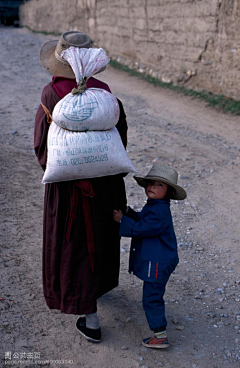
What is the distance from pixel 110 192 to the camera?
2254 millimetres

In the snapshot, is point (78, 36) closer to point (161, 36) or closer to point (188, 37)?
point (188, 37)

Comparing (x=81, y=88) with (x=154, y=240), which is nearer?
(x=81, y=88)

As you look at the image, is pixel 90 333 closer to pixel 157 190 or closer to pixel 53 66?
pixel 157 190

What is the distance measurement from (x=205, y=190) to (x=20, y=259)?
221 cm

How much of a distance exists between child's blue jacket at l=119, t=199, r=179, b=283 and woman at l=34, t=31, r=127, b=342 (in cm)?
18

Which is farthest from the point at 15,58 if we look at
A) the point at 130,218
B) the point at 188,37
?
the point at 130,218

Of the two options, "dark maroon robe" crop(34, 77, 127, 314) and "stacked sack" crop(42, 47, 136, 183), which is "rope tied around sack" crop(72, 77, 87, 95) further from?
"dark maroon robe" crop(34, 77, 127, 314)

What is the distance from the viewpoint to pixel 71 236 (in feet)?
6.98

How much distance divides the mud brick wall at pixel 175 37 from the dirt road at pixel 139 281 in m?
1.42

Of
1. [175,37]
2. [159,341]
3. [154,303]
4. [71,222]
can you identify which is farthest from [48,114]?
[175,37]

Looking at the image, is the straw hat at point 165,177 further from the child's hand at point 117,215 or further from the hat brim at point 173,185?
the child's hand at point 117,215

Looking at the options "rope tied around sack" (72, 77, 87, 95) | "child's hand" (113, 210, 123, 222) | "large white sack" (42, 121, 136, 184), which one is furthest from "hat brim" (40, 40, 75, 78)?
"child's hand" (113, 210, 123, 222)

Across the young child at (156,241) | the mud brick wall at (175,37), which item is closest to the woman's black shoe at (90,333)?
the young child at (156,241)

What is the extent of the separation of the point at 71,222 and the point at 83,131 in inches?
19.0
